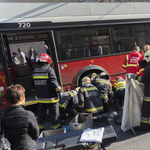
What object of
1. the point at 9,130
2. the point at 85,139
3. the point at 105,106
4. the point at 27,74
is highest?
the point at 27,74

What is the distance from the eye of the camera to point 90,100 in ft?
13.3

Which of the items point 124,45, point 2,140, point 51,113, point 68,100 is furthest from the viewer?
point 124,45

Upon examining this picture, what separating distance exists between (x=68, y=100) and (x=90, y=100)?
610 millimetres

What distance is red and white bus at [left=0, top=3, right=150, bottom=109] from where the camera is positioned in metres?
4.37

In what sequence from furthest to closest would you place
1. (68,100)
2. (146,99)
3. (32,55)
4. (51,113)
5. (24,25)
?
(32,55)
(24,25)
(68,100)
(51,113)
(146,99)

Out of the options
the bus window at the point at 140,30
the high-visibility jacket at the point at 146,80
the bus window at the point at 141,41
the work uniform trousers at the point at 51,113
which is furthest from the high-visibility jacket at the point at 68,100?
the bus window at the point at 140,30

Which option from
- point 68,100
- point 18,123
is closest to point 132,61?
point 68,100

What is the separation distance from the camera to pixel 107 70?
548cm

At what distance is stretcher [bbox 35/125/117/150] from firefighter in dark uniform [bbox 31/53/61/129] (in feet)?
3.76

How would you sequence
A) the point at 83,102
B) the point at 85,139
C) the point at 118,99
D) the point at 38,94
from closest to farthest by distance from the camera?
the point at 85,139
the point at 38,94
the point at 83,102
the point at 118,99

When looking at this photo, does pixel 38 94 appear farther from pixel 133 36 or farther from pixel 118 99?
pixel 133 36

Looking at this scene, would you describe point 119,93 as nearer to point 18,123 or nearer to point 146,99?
point 146,99

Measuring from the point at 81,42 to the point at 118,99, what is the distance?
221cm

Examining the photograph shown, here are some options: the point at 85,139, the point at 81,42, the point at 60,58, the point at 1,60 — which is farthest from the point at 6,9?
the point at 85,139
